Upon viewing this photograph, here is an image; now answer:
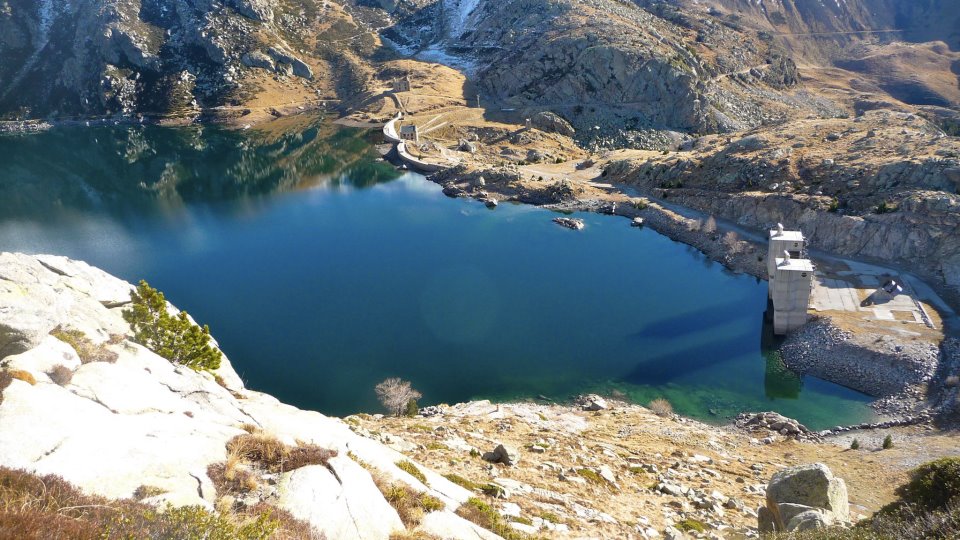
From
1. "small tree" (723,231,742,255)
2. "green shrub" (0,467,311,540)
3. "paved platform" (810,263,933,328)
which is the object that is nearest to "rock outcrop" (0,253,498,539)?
"green shrub" (0,467,311,540)

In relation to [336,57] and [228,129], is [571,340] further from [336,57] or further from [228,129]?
[336,57]

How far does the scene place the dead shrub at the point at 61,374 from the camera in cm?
1554

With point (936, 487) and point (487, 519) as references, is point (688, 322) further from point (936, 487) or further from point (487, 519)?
point (487, 519)

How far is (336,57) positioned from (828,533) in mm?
210455

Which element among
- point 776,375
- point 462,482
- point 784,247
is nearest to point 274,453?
point 462,482

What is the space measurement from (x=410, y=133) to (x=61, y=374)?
123m

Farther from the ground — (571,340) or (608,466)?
(608,466)

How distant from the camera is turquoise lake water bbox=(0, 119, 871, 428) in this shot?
152 ft

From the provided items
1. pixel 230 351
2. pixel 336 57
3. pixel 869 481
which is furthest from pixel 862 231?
pixel 336 57

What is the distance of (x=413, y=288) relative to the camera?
63906 mm

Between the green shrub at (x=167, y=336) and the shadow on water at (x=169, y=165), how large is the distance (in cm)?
7725

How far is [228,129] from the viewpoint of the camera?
519 feet

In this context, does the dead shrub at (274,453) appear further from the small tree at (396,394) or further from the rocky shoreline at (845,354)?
the rocky shoreline at (845,354)

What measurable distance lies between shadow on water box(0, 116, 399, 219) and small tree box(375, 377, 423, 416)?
236 feet
